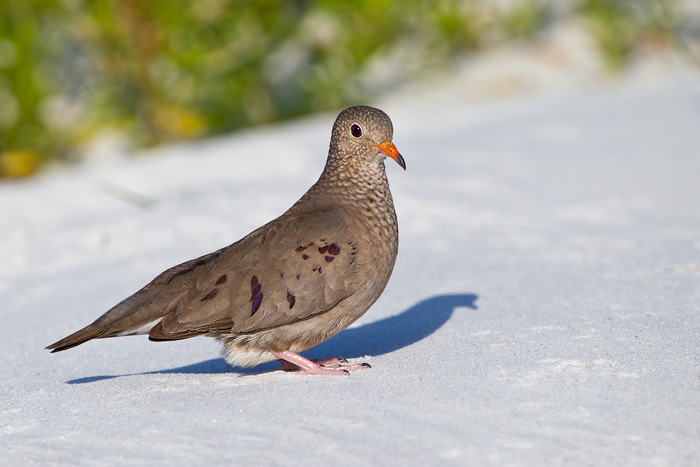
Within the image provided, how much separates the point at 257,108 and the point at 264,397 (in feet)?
24.3

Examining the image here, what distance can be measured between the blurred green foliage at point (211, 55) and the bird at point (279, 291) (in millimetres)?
6114

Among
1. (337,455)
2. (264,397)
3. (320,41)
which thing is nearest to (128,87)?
(320,41)

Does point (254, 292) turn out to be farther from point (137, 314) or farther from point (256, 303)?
point (137, 314)

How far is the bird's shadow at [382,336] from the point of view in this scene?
3990mm

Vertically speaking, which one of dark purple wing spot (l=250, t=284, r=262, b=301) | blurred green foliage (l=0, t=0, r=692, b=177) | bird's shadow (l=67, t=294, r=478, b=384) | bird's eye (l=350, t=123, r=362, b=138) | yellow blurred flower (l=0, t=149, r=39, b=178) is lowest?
bird's shadow (l=67, t=294, r=478, b=384)

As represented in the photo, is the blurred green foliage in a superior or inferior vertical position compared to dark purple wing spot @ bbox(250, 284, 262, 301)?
superior

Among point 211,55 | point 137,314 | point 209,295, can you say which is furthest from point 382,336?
point 211,55

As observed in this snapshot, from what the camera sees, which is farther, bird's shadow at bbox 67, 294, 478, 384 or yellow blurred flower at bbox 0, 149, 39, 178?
yellow blurred flower at bbox 0, 149, 39, 178

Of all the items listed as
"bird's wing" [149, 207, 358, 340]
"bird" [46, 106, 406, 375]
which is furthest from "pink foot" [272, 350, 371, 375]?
"bird's wing" [149, 207, 358, 340]

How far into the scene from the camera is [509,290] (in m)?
4.70

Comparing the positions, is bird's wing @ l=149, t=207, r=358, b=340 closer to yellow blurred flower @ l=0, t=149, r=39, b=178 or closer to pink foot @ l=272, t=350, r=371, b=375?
pink foot @ l=272, t=350, r=371, b=375

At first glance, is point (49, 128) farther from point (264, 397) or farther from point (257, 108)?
point (264, 397)

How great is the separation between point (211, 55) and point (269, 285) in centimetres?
659

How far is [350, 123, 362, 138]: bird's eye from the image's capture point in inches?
157
